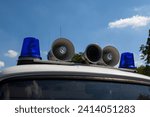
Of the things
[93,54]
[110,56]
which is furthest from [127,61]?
[93,54]

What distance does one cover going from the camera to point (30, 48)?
541 cm

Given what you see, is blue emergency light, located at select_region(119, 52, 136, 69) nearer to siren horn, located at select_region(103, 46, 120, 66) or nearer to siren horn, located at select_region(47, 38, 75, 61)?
siren horn, located at select_region(103, 46, 120, 66)

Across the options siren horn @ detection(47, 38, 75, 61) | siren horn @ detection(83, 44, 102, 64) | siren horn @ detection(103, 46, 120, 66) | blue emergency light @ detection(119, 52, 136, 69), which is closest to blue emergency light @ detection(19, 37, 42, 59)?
siren horn @ detection(47, 38, 75, 61)

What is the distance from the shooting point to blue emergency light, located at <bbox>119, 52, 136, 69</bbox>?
605 centimetres

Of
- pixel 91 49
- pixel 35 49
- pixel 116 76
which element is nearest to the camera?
pixel 116 76

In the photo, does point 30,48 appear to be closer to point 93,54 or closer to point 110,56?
point 93,54

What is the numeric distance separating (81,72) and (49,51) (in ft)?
6.31

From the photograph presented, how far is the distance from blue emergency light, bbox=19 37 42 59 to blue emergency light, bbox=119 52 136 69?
1.28 meters

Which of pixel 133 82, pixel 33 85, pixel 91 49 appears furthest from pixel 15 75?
pixel 91 49

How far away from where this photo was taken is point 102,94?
3.76 m

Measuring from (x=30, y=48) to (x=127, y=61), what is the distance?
1.45 metres

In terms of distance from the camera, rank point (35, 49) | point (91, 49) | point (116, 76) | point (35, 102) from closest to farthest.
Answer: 1. point (35, 102)
2. point (116, 76)
3. point (35, 49)
4. point (91, 49)

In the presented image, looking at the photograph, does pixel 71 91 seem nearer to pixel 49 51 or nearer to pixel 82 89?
pixel 82 89

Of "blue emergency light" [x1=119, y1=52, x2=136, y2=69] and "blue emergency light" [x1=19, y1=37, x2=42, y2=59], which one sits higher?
"blue emergency light" [x1=19, y1=37, x2=42, y2=59]
